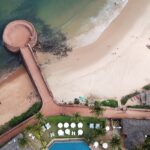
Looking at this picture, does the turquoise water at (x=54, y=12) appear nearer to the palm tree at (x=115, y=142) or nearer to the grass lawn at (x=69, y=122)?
the grass lawn at (x=69, y=122)

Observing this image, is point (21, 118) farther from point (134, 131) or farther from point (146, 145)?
point (146, 145)

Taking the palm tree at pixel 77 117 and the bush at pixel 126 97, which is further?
the bush at pixel 126 97

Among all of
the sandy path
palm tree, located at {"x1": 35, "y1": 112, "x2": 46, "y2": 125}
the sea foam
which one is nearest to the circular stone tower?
the sandy path

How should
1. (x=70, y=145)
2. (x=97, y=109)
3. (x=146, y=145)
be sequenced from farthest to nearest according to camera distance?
1. (x=97, y=109)
2. (x=70, y=145)
3. (x=146, y=145)

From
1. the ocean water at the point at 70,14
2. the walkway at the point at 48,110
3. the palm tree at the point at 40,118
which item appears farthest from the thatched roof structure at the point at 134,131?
the ocean water at the point at 70,14

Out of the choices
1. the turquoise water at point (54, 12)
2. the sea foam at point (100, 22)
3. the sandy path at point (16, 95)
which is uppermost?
the turquoise water at point (54, 12)

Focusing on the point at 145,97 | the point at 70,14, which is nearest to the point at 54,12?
the point at 70,14
